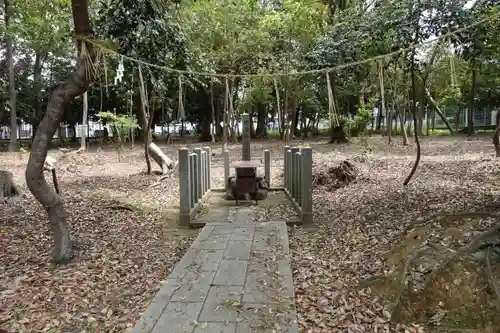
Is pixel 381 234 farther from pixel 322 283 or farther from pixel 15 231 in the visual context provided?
pixel 15 231

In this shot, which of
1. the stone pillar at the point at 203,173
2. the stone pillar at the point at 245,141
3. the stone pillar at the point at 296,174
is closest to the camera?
the stone pillar at the point at 296,174

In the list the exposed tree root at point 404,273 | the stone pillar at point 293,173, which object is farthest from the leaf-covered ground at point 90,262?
the stone pillar at point 293,173

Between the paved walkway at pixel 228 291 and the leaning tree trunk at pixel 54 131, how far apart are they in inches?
50.8

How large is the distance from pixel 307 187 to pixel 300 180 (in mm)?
582

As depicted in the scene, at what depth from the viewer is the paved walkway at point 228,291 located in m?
3.04

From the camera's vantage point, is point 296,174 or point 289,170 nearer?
point 296,174

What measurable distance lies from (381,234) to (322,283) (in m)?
1.41

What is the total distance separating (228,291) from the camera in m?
3.63

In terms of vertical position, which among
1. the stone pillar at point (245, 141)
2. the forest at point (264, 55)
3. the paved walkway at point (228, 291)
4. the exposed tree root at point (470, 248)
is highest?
the forest at point (264, 55)

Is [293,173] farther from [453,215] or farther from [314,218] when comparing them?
[453,215]

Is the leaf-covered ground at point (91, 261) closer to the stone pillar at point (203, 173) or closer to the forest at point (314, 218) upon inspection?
the forest at point (314, 218)

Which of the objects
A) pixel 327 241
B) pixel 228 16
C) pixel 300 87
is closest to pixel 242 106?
pixel 300 87

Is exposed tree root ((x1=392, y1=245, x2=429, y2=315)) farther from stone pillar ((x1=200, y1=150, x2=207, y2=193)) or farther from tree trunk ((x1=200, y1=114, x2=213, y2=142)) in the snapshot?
tree trunk ((x1=200, y1=114, x2=213, y2=142))

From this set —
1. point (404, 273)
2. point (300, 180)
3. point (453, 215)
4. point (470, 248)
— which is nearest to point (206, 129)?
point (300, 180)
